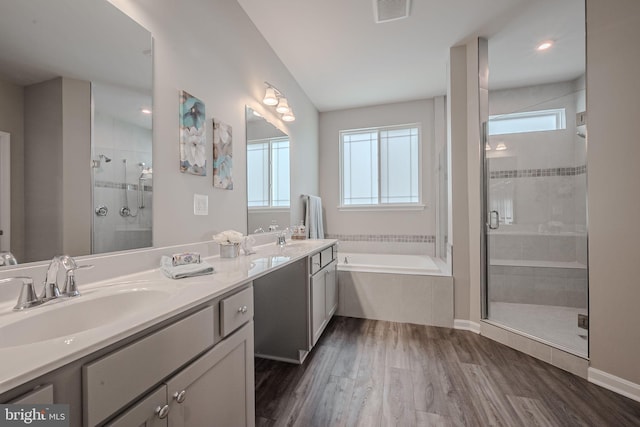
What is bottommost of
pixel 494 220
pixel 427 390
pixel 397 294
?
pixel 427 390

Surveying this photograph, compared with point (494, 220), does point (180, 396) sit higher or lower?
lower

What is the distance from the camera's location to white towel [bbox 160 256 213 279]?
3.60 feet

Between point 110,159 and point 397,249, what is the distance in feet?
11.0

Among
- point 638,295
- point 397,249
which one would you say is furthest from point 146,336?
point 397,249

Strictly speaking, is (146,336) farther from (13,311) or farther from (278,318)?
(278,318)

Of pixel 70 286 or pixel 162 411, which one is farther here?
pixel 70 286

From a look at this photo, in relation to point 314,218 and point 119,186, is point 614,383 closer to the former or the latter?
point 314,218

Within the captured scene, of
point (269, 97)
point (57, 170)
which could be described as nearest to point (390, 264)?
point (269, 97)

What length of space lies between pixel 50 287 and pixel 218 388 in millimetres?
614

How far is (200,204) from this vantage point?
1.59 metres

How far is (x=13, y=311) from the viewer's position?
715mm

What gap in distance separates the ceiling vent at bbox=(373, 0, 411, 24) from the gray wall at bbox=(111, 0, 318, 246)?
3.23 ft

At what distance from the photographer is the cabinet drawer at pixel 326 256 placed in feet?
7.17

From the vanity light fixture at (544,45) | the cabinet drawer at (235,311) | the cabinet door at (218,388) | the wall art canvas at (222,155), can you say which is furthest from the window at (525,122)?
the cabinet door at (218,388)
